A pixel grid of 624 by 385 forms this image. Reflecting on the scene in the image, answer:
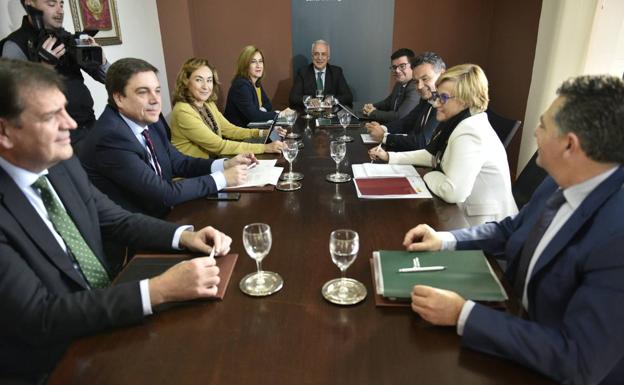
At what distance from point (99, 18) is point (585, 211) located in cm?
377

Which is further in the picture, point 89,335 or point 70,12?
point 70,12

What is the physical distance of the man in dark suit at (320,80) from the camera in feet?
14.9

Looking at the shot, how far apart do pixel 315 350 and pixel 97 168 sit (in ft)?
4.49

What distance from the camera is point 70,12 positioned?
3162mm

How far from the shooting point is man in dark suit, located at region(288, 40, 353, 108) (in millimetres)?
4551

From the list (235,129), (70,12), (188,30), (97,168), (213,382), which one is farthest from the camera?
(188,30)

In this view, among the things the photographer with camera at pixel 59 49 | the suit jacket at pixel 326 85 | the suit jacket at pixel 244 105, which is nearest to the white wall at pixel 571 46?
the suit jacket at pixel 326 85

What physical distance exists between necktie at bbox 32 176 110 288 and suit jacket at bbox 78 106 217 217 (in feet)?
1.62

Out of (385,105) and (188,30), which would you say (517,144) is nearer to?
(385,105)

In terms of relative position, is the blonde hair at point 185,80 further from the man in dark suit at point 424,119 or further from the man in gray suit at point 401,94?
the man in gray suit at point 401,94

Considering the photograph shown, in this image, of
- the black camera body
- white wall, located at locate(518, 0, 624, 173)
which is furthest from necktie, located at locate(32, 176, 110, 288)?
white wall, located at locate(518, 0, 624, 173)

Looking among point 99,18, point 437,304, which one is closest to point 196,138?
point 99,18

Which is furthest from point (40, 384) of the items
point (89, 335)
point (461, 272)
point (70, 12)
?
point (70, 12)

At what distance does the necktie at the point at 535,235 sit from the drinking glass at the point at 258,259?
65cm
